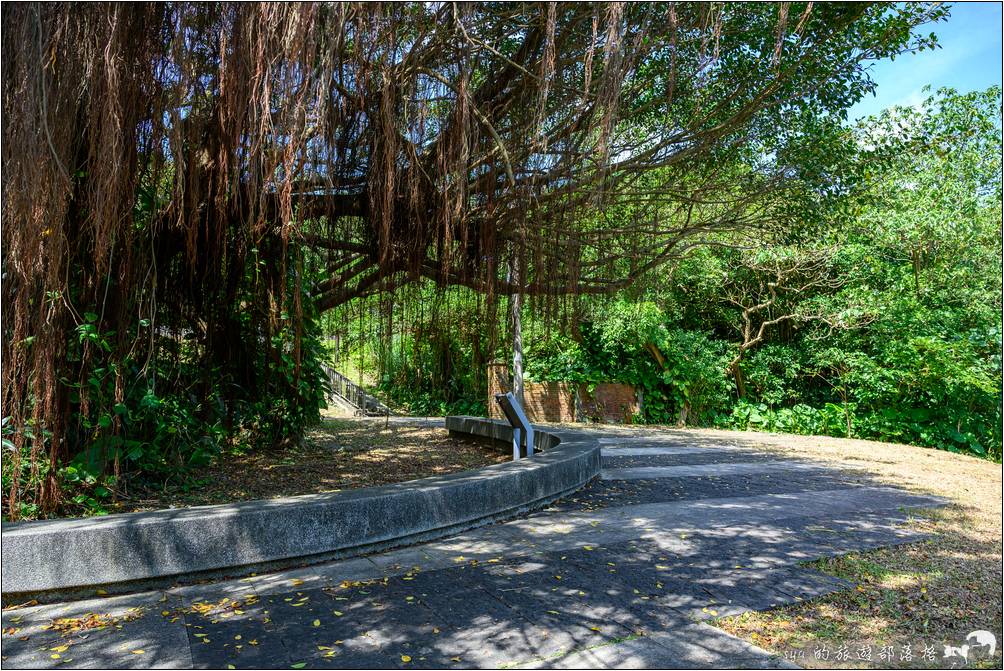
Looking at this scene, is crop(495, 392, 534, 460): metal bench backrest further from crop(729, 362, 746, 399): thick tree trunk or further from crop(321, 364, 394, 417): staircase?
crop(321, 364, 394, 417): staircase

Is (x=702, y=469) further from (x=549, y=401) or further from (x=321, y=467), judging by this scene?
(x=549, y=401)

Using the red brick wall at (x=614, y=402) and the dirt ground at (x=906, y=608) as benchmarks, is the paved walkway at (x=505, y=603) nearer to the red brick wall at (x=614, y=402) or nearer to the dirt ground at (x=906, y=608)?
the dirt ground at (x=906, y=608)

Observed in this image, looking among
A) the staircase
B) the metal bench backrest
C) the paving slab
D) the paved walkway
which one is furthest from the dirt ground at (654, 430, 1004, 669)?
the staircase

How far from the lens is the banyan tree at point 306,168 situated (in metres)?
3.74

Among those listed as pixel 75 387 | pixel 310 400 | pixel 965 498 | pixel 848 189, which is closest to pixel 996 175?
pixel 848 189

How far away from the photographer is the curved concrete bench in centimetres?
335

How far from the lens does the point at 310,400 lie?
7598 mm

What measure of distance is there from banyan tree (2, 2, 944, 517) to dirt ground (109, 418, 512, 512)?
1.03ft

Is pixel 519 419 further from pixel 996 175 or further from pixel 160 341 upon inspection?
pixel 996 175

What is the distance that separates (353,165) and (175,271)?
1750mm

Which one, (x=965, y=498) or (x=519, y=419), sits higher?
(x=519, y=419)

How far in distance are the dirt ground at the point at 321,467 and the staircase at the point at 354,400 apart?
23.3ft

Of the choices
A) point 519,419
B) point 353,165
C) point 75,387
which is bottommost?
point 519,419

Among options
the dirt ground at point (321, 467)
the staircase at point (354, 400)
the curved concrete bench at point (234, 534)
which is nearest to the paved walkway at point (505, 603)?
the curved concrete bench at point (234, 534)
